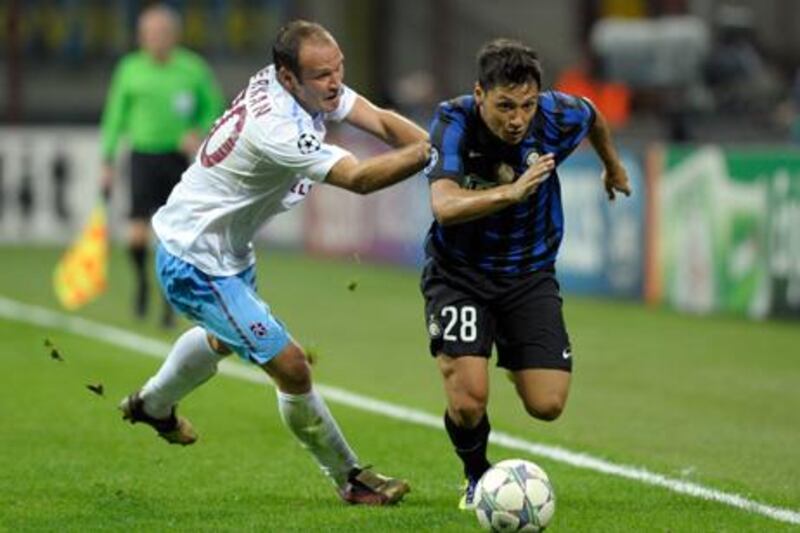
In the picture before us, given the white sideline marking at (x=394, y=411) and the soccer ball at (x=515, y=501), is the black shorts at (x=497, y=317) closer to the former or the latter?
the soccer ball at (x=515, y=501)

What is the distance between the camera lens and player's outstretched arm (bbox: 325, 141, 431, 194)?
27.1 feet

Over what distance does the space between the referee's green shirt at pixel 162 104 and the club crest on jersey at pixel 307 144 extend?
30.2 ft

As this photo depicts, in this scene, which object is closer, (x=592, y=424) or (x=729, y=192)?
(x=592, y=424)

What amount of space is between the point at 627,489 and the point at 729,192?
361 inches

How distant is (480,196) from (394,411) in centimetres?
425

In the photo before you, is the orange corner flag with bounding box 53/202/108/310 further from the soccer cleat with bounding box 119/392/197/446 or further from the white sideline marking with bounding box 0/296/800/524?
the soccer cleat with bounding box 119/392/197/446

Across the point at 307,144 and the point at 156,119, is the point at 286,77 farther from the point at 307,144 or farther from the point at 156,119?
the point at 156,119

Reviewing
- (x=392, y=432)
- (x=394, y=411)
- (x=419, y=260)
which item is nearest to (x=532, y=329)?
(x=392, y=432)

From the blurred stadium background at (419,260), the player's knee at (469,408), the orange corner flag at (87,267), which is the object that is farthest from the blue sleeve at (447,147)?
the orange corner flag at (87,267)

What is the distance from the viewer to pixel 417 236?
23.5 meters

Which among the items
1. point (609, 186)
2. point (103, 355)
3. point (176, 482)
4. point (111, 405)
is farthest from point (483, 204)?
point (103, 355)

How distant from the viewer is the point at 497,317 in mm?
8930

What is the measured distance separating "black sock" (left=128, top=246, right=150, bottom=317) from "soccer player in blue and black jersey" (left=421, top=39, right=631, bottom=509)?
8.88 m

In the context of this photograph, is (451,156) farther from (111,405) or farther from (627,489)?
(111,405)
